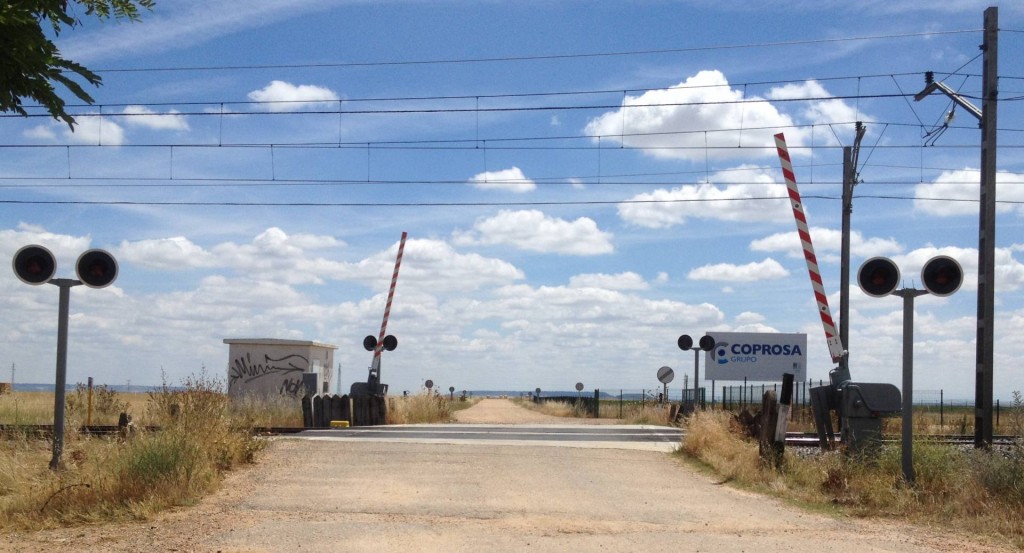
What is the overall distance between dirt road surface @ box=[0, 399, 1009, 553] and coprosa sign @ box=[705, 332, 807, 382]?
3464 cm

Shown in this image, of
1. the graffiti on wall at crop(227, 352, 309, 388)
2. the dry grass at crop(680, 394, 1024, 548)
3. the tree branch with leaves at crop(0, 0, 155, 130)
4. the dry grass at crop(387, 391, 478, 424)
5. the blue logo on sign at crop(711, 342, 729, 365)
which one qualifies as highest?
the tree branch with leaves at crop(0, 0, 155, 130)

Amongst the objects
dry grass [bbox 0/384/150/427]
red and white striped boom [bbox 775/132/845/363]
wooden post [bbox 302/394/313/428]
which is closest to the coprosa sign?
dry grass [bbox 0/384/150/427]

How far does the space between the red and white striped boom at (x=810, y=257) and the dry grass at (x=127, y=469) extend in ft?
25.3

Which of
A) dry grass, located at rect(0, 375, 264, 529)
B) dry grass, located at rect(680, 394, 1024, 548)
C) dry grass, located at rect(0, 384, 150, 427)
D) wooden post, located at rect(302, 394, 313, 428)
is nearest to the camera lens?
dry grass, located at rect(0, 375, 264, 529)

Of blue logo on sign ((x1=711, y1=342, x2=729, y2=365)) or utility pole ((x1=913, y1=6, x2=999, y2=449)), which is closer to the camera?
utility pole ((x1=913, y1=6, x2=999, y2=449))

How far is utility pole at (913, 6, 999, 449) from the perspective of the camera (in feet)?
52.5

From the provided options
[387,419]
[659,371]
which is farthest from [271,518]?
[659,371]

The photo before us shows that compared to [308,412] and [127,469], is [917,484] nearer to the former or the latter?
[127,469]

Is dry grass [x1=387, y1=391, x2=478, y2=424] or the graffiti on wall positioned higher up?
the graffiti on wall

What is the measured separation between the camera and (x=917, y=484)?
11.2 m

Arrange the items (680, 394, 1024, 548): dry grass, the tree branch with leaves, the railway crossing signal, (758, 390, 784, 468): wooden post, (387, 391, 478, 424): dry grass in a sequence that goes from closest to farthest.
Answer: the tree branch with leaves
(680, 394, 1024, 548): dry grass
the railway crossing signal
(758, 390, 784, 468): wooden post
(387, 391, 478, 424): dry grass

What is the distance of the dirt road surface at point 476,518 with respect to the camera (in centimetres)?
830

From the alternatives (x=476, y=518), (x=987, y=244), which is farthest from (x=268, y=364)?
(x=476, y=518)

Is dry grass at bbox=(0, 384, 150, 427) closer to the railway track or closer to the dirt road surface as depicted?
the railway track
